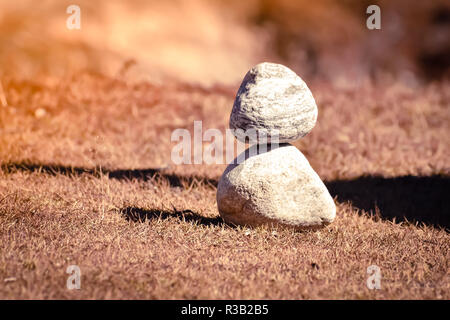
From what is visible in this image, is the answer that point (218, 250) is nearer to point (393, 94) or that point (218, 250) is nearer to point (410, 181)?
point (410, 181)

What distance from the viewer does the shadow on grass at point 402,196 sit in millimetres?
7051

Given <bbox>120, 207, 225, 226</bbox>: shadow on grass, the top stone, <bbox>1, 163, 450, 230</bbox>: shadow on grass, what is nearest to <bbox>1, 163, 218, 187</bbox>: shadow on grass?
<bbox>1, 163, 450, 230</bbox>: shadow on grass

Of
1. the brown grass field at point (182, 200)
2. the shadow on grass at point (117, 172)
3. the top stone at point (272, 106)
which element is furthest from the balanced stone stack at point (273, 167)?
the shadow on grass at point (117, 172)

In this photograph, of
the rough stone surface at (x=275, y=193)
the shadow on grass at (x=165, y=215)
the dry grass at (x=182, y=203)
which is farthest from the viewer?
the shadow on grass at (x=165, y=215)

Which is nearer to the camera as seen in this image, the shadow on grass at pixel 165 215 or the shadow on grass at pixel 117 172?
the shadow on grass at pixel 165 215

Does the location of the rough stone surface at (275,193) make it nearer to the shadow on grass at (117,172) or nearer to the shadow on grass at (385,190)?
the shadow on grass at (385,190)

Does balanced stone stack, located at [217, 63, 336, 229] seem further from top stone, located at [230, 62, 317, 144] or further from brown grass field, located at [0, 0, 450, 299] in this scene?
brown grass field, located at [0, 0, 450, 299]


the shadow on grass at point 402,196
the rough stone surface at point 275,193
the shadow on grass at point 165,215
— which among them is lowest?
the shadow on grass at point 402,196

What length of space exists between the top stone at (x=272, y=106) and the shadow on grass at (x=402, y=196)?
7.38 feet

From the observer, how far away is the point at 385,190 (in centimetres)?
814

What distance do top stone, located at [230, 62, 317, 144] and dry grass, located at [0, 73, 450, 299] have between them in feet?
3.60

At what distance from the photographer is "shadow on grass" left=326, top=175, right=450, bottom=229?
7051mm

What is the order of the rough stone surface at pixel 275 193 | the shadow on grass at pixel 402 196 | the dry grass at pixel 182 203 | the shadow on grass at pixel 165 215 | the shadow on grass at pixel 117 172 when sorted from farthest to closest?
the shadow on grass at pixel 117 172, the shadow on grass at pixel 402 196, the shadow on grass at pixel 165 215, the rough stone surface at pixel 275 193, the dry grass at pixel 182 203

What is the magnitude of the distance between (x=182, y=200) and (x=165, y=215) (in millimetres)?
813
